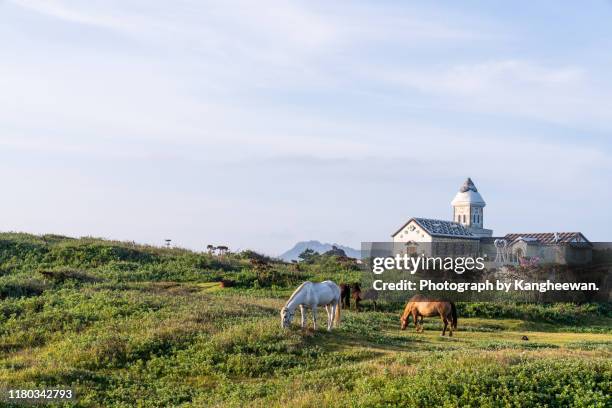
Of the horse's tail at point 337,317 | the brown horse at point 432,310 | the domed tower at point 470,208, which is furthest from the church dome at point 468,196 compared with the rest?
the horse's tail at point 337,317

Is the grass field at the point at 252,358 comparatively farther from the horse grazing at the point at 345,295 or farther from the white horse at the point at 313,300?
the horse grazing at the point at 345,295

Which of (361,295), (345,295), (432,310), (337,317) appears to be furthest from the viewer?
(361,295)

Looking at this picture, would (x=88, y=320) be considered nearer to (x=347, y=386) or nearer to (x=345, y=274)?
(x=347, y=386)

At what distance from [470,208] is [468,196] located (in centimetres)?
151

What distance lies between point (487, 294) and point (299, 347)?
2631 centimetres

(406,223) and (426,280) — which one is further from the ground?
(406,223)

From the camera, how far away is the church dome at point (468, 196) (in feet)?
312

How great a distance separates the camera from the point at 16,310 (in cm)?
3031

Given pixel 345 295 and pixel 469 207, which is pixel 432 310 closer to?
pixel 345 295

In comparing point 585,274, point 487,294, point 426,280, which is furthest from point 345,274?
point 585,274

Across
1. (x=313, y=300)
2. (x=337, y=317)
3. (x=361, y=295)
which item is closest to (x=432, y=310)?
(x=337, y=317)

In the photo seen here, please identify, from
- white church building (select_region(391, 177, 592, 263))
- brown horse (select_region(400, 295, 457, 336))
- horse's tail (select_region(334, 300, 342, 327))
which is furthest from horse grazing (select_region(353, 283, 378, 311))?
white church building (select_region(391, 177, 592, 263))

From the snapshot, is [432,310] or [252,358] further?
[432,310]

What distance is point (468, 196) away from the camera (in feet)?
313
